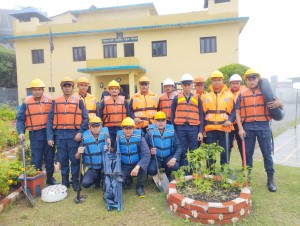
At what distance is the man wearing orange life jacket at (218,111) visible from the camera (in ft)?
15.9

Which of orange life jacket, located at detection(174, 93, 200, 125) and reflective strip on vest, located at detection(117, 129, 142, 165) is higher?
orange life jacket, located at detection(174, 93, 200, 125)

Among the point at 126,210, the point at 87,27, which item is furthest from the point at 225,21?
the point at 126,210

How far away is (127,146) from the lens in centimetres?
468

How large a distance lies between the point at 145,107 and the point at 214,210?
289cm

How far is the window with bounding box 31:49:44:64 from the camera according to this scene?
2120 cm

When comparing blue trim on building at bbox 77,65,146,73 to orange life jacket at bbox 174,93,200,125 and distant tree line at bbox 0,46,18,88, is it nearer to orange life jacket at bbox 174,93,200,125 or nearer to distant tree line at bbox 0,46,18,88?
distant tree line at bbox 0,46,18,88

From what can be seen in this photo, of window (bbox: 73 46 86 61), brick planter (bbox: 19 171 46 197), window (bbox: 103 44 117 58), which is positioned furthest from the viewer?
window (bbox: 73 46 86 61)

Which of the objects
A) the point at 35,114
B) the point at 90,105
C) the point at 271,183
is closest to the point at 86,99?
the point at 90,105

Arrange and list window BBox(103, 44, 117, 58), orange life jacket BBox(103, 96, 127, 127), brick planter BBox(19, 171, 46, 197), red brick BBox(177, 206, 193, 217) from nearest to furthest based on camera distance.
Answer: red brick BBox(177, 206, 193, 217) → brick planter BBox(19, 171, 46, 197) → orange life jacket BBox(103, 96, 127, 127) → window BBox(103, 44, 117, 58)

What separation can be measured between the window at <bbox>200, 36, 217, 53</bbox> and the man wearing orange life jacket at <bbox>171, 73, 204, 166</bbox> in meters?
14.5

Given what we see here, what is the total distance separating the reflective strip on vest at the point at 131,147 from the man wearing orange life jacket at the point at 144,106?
3.27 ft

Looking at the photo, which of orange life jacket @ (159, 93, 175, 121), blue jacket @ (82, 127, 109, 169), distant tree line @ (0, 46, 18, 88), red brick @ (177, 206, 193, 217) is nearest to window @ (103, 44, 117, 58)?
distant tree line @ (0, 46, 18, 88)

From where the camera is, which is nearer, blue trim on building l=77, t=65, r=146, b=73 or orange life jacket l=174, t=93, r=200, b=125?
orange life jacket l=174, t=93, r=200, b=125

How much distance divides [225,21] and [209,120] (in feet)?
48.6
